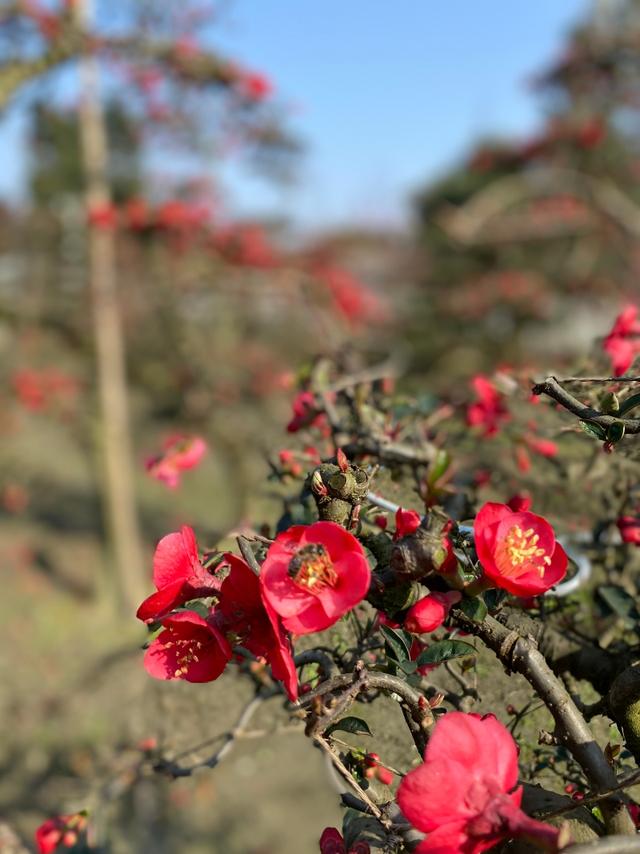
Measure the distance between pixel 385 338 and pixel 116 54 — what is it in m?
5.35

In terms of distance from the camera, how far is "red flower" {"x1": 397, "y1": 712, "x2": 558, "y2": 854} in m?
0.47

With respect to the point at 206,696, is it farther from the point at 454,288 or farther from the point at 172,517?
the point at 454,288

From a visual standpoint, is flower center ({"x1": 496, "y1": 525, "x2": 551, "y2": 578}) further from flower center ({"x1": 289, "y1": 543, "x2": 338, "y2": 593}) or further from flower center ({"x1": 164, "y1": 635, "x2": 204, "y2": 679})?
flower center ({"x1": 164, "y1": 635, "x2": 204, "y2": 679})

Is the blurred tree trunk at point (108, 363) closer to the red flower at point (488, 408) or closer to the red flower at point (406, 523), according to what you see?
the red flower at point (488, 408)

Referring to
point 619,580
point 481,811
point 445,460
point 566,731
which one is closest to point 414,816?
point 481,811

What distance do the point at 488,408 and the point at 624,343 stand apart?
0.92ft

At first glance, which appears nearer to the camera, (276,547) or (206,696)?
(276,547)

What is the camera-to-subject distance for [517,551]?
1.95 feet

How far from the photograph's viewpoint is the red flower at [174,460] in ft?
3.72

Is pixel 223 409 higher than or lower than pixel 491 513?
higher

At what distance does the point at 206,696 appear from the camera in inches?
46.8

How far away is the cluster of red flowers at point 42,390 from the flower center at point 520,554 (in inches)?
238

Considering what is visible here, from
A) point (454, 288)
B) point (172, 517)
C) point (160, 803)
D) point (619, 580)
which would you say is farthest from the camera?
point (454, 288)

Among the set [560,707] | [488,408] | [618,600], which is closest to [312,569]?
[560,707]
